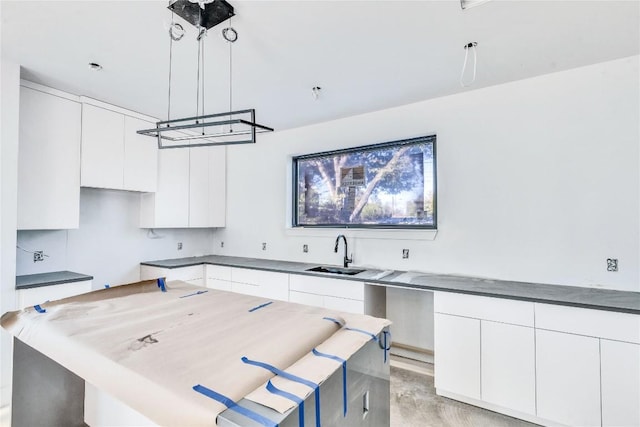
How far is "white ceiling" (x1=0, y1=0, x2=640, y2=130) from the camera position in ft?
5.80

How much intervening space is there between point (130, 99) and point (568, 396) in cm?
431

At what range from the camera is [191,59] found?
7.59 ft

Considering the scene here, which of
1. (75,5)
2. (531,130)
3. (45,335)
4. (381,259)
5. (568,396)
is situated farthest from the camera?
(381,259)

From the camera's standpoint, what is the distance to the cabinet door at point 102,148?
9.97 ft

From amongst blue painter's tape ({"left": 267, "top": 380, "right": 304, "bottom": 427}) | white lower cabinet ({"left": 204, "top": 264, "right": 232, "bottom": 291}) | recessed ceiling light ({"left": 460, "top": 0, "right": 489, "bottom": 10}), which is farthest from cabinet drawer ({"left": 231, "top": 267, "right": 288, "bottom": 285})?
recessed ceiling light ({"left": 460, "top": 0, "right": 489, "bottom": 10})

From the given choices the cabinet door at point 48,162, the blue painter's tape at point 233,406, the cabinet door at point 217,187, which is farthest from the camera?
the cabinet door at point 217,187

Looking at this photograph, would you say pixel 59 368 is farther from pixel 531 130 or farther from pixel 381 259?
pixel 531 130

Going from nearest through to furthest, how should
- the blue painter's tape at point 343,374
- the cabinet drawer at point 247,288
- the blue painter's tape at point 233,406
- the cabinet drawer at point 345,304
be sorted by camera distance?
the blue painter's tape at point 233,406, the blue painter's tape at point 343,374, the cabinet drawer at point 345,304, the cabinet drawer at point 247,288

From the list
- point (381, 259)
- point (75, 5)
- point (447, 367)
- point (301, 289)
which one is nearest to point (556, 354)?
point (447, 367)

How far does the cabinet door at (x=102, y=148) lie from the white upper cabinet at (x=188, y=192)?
0.49 metres

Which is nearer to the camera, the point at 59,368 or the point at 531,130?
the point at 59,368

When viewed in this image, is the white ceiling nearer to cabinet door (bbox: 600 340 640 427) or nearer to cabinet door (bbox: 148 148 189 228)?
cabinet door (bbox: 148 148 189 228)

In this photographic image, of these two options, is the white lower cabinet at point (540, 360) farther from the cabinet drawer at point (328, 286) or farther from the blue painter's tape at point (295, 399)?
the blue painter's tape at point (295, 399)

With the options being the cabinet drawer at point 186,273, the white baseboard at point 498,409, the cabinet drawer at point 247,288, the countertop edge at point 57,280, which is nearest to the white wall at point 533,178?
the white baseboard at point 498,409
